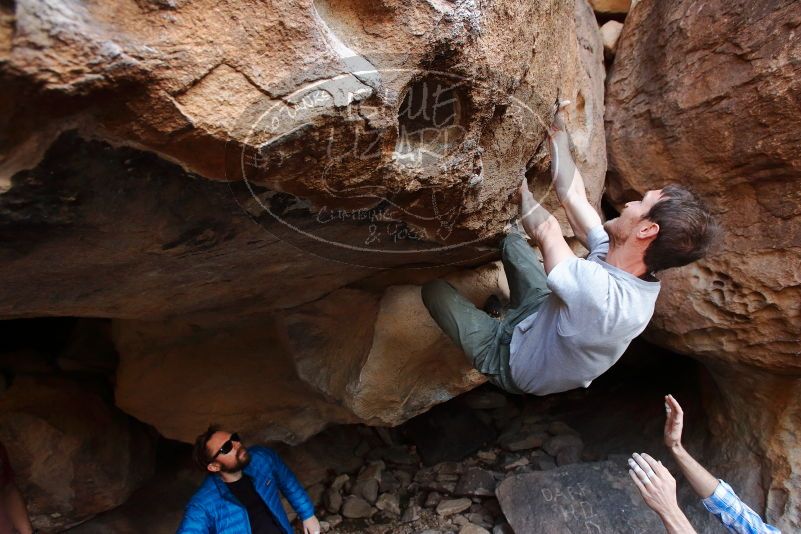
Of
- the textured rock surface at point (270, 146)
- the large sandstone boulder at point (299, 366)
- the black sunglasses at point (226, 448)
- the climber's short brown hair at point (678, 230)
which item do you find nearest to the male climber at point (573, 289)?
the climber's short brown hair at point (678, 230)

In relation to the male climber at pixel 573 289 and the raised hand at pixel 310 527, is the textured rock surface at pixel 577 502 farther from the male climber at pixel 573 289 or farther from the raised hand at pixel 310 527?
the male climber at pixel 573 289

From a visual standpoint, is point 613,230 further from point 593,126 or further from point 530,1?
point 593,126

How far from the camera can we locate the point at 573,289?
3.51 ft

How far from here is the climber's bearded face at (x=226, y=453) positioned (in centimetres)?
163

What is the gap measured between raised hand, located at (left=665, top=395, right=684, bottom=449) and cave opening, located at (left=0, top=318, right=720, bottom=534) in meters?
0.61

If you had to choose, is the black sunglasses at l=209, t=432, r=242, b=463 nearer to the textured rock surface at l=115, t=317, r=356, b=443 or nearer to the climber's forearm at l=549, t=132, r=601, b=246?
the textured rock surface at l=115, t=317, r=356, b=443

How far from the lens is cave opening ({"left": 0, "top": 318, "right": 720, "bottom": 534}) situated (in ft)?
6.89

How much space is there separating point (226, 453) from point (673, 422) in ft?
4.06

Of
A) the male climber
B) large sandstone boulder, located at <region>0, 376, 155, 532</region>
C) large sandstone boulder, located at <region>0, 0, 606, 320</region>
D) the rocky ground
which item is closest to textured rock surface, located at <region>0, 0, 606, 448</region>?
large sandstone boulder, located at <region>0, 0, 606, 320</region>

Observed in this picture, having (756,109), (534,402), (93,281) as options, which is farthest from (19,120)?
(534,402)

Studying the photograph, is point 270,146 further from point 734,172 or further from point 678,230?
point 734,172

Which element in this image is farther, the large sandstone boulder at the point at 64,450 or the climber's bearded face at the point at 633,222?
the large sandstone boulder at the point at 64,450

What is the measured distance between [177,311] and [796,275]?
1671 mm

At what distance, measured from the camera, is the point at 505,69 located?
1010 mm
